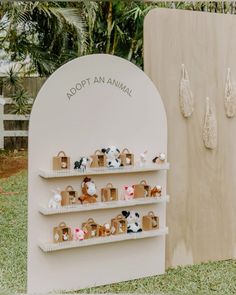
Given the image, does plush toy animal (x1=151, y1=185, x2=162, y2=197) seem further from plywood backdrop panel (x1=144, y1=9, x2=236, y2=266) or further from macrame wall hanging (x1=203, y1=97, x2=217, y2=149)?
macrame wall hanging (x1=203, y1=97, x2=217, y2=149)

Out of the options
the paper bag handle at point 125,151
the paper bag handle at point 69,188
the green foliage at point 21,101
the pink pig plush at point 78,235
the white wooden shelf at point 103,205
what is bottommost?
the pink pig plush at point 78,235

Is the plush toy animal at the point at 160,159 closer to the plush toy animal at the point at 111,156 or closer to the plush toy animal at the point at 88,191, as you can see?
the plush toy animal at the point at 111,156

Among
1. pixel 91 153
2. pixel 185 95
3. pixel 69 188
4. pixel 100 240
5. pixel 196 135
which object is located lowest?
pixel 100 240

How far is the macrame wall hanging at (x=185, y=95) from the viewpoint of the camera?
3033mm

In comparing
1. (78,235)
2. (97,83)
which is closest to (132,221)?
(78,235)

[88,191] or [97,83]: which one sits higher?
[97,83]

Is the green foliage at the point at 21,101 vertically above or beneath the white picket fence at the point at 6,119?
above

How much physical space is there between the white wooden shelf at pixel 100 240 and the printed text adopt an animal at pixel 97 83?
887mm

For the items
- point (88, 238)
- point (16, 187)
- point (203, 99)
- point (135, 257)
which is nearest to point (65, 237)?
point (88, 238)

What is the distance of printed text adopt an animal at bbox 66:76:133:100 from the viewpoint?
2.67 meters

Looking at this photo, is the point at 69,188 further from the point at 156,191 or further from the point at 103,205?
the point at 156,191

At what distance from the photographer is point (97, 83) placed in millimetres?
2762

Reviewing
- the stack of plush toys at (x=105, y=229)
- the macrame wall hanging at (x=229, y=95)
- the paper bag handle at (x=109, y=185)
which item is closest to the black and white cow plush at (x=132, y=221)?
the stack of plush toys at (x=105, y=229)

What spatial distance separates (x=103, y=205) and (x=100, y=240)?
222mm
